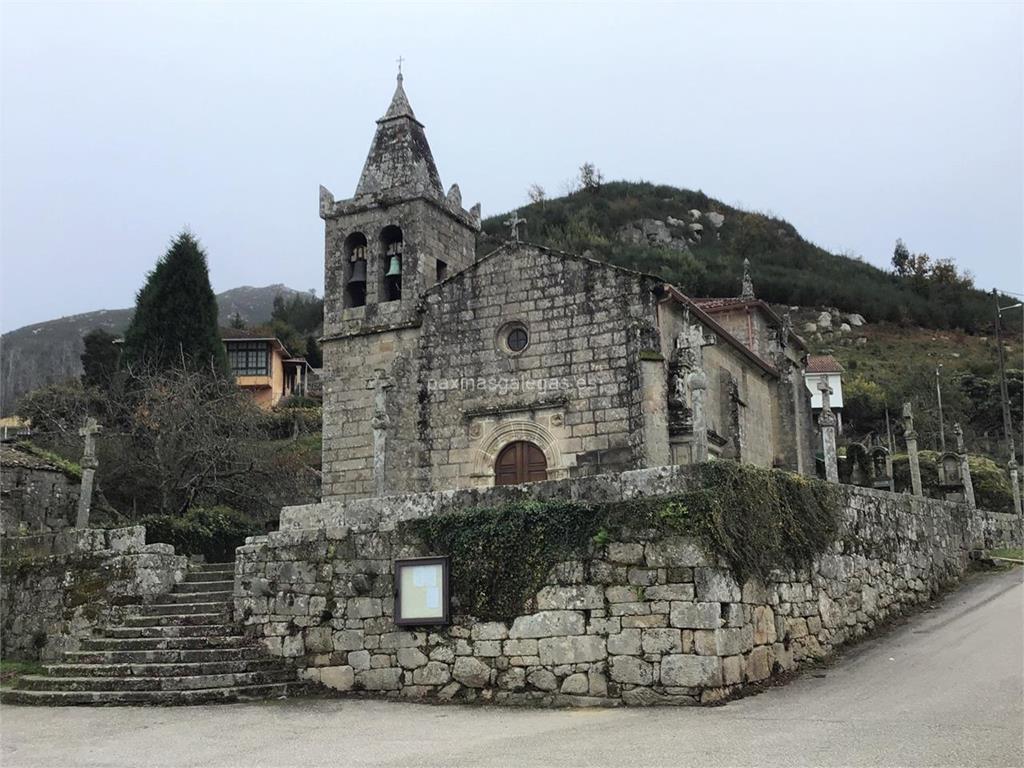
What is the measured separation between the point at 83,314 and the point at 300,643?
112997 mm

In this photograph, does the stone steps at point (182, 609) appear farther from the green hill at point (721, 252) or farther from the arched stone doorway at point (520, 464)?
the green hill at point (721, 252)

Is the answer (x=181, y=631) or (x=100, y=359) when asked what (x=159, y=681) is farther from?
(x=100, y=359)

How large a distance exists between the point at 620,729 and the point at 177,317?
108 feet

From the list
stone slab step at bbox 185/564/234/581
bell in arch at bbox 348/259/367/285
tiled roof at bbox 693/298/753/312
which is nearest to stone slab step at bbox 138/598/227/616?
stone slab step at bbox 185/564/234/581

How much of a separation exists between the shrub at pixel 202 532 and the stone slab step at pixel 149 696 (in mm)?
5971

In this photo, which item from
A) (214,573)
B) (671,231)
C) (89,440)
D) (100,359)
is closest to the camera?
(214,573)

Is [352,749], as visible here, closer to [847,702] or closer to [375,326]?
[847,702]

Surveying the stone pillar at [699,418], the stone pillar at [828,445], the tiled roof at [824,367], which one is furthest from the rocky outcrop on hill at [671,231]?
the stone pillar at [699,418]

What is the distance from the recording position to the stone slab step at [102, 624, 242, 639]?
11664mm

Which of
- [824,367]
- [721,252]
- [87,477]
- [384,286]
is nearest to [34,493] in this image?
[87,477]

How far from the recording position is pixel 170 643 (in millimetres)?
11461

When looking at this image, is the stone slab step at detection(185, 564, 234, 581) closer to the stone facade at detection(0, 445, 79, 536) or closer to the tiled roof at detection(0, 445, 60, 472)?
the stone facade at detection(0, 445, 79, 536)

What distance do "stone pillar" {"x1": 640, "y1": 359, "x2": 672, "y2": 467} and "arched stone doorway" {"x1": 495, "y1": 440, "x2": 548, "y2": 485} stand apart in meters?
2.25

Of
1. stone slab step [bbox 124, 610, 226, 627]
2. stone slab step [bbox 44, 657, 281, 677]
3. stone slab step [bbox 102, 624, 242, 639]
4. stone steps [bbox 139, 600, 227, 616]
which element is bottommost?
stone slab step [bbox 44, 657, 281, 677]
